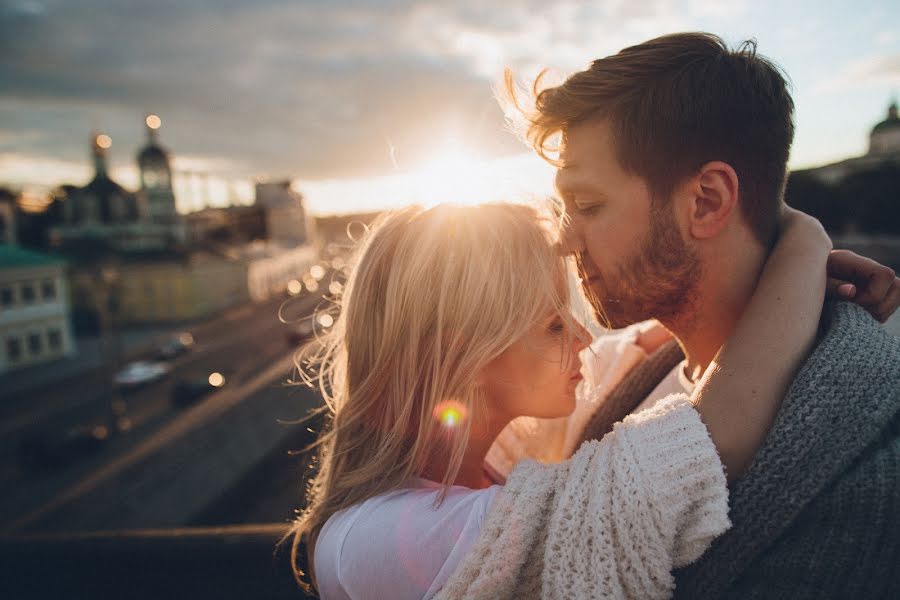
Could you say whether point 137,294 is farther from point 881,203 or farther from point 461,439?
point 881,203

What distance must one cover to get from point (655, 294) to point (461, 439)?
A: 946mm

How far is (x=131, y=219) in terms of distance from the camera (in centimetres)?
6994

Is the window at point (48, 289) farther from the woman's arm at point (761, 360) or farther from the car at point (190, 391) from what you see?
the woman's arm at point (761, 360)

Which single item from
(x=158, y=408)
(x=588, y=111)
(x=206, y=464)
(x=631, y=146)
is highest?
(x=588, y=111)

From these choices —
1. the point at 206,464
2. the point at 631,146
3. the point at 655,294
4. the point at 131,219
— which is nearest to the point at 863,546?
the point at 655,294

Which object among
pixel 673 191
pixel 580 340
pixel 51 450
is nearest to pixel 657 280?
pixel 673 191

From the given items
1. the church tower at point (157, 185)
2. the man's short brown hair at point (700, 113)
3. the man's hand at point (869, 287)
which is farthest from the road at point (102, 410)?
the church tower at point (157, 185)

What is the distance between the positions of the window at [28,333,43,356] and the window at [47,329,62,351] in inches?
17.2

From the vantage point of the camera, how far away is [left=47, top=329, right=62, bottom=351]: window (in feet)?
95.8

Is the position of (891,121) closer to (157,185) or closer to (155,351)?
(155,351)

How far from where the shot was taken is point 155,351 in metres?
31.1

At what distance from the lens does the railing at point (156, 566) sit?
2.04 m

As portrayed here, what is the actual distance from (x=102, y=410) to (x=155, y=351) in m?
10.8

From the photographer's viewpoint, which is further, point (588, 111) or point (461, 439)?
point (588, 111)
